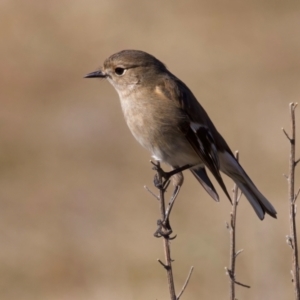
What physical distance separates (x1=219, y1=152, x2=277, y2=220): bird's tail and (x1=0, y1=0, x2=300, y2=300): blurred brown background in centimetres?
101

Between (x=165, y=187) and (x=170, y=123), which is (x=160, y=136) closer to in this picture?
(x=170, y=123)

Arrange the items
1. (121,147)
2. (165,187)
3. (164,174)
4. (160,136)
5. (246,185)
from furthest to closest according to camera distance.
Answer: (121,147) < (246,185) < (160,136) < (164,174) < (165,187)

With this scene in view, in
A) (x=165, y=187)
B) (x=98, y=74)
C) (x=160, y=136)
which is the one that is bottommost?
(x=165, y=187)

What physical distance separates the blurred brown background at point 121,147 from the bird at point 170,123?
3.54ft

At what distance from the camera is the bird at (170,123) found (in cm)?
540

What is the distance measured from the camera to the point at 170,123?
17.8 ft

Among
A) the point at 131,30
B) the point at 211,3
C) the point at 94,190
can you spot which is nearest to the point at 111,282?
the point at 94,190

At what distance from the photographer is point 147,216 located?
1005 centimetres

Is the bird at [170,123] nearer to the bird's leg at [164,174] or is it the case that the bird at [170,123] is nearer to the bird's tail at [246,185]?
the bird's tail at [246,185]

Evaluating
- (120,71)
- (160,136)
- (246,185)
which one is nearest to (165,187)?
(160,136)

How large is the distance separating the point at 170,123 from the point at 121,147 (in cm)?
659

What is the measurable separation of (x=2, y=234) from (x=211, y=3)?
8878mm

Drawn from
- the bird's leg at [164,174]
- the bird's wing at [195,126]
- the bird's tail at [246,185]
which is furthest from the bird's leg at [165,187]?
the bird's tail at [246,185]

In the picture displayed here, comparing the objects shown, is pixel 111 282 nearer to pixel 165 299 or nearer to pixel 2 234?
pixel 165 299
